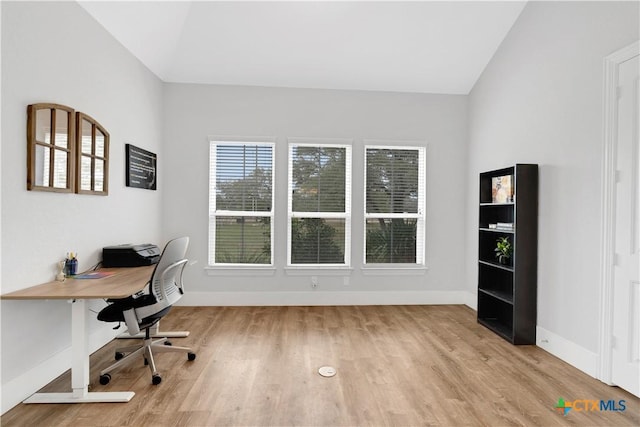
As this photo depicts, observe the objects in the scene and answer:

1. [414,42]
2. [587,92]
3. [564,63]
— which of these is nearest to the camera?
[587,92]

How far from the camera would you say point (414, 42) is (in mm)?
4082

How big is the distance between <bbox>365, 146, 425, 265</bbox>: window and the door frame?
225 centimetres

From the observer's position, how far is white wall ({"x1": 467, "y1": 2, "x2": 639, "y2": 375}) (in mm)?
Answer: 2746

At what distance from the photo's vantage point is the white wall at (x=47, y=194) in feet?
7.18

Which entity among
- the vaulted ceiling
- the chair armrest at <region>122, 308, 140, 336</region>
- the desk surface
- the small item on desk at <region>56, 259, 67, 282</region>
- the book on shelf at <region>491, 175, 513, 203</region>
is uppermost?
the vaulted ceiling

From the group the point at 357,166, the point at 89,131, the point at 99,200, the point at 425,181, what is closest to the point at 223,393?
the point at 99,200

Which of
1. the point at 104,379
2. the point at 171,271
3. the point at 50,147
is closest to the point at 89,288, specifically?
the point at 171,271

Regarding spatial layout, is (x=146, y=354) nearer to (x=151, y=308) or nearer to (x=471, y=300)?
(x=151, y=308)

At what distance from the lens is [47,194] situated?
8.21ft

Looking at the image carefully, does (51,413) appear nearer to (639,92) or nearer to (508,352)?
(508,352)

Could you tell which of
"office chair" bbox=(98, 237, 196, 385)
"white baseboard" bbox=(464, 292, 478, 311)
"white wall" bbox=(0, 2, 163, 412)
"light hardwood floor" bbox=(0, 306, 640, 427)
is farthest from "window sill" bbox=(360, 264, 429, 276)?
"white wall" bbox=(0, 2, 163, 412)

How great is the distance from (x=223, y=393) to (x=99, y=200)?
204 centimetres

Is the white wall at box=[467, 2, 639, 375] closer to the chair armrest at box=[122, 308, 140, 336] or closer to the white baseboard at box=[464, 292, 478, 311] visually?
the white baseboard at box=[464, 292, 478, 311]

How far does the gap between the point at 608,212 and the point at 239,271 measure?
3854mm
